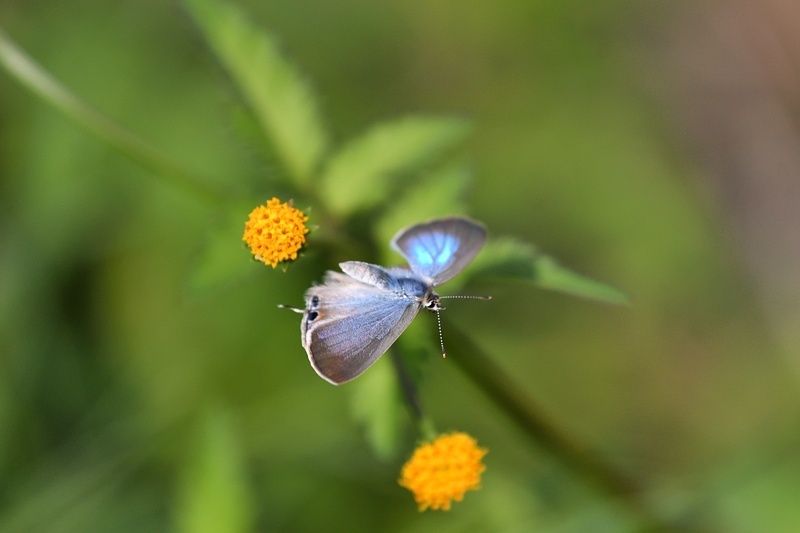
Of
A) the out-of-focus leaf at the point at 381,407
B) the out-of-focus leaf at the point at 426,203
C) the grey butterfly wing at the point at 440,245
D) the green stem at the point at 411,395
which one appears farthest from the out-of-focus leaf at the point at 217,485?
the grey butterfly wing at the point at 440,245

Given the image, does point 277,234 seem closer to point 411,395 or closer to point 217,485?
point 411,395

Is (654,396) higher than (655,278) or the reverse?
the reverse

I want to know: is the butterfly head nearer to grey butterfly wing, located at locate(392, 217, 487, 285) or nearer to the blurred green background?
grey butterfly wing, located at locate(392, 217, 487, 285)

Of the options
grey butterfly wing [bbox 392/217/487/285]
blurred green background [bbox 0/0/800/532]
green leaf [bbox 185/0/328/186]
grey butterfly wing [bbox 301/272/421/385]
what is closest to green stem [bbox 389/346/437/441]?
grey butterfly wing [bbox 301/272/421/385]

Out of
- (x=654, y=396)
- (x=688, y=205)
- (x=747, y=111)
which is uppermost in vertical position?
(x=747, y=111)

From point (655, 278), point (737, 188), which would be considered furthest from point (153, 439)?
point (737, 188)

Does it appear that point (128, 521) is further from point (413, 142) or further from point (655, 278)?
point (655, 278)

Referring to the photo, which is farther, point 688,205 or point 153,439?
point 688,205
